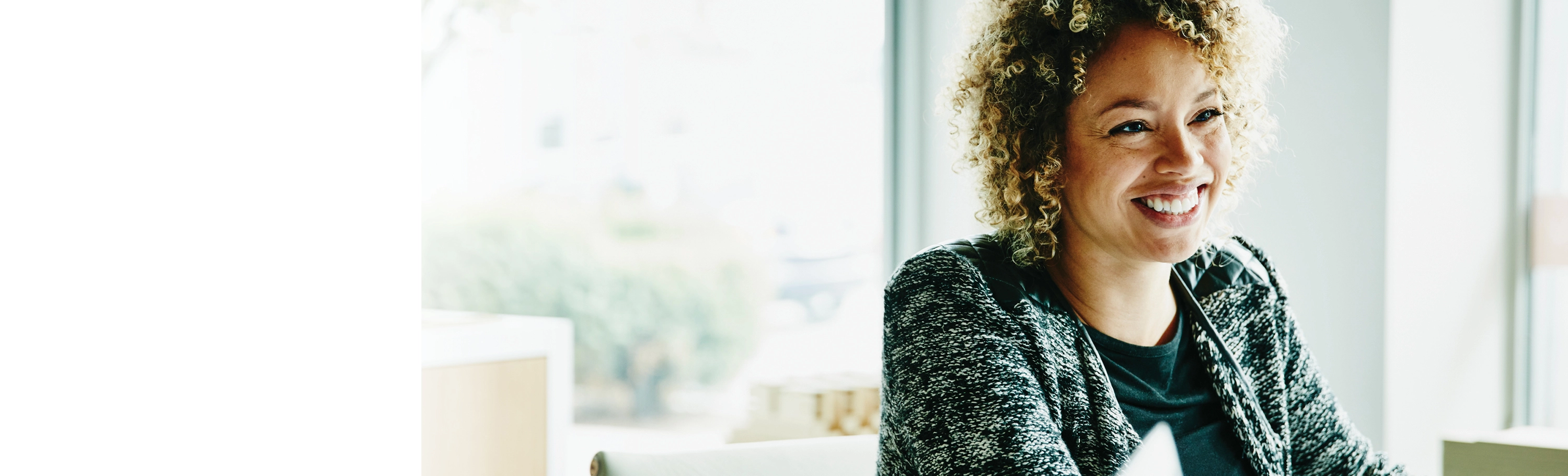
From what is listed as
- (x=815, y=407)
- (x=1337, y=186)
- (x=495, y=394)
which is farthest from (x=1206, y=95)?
(x=495, y=394)

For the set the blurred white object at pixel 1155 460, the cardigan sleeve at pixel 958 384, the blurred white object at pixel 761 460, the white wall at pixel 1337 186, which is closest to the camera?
the blurred white object at pixel 1155 460

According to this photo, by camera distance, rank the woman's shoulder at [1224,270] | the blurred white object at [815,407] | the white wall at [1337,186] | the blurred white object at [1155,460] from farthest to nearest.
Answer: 1. the blurred white object at [815,407]
2. the white wall at [1337,186]
3. the woman's shoulder at [1224,270]
4. the blurred white object at [1155,460]

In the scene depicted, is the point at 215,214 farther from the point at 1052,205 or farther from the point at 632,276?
the point at 1052,205

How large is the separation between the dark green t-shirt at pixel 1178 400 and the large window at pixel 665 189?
119 centimetres

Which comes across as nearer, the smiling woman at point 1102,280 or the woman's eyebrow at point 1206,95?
the smiling woman at point 1102,280

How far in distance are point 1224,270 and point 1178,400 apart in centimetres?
19

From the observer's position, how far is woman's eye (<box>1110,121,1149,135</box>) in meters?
1.14

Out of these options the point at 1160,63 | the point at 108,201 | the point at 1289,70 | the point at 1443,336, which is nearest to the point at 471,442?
the point at 108,201

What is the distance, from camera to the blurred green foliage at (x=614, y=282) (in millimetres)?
2285

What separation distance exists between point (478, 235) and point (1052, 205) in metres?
1.41

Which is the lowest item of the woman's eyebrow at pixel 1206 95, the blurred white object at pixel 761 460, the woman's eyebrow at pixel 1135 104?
the blurred white object at pixel 761 460

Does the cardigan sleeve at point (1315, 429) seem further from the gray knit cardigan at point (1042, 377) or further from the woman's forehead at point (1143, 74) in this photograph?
the woman's forehead at point (1143, 74)

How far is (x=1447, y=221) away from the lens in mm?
2195

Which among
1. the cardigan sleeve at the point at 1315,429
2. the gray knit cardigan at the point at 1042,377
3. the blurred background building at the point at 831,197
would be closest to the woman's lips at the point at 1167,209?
the gray knit cardigan at the point at 1042,377
